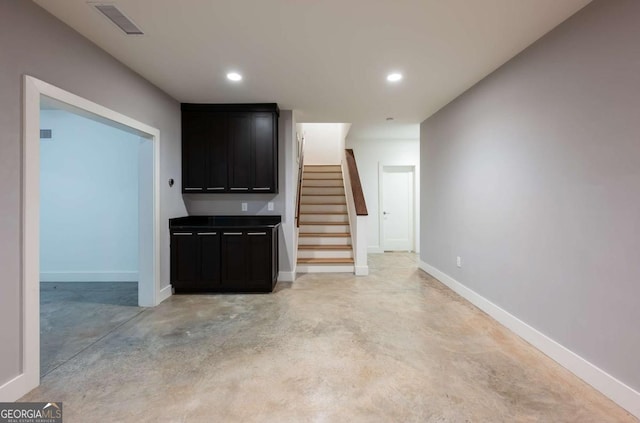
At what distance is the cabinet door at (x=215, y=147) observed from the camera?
405 cm

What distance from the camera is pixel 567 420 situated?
5.27ft

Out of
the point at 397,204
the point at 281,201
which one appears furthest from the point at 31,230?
the point at 397,204

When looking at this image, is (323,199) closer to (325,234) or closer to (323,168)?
(325,234)

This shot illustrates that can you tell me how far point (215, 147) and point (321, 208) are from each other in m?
2.67

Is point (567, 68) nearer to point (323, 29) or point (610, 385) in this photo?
point (323, 29)

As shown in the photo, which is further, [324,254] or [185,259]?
[324,254]

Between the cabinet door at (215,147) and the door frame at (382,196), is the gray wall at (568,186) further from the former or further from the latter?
the door frame at (382,196)

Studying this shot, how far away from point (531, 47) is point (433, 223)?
2.66 meters

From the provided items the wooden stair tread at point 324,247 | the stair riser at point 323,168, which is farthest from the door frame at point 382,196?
the wooden stair tread at point 324,247

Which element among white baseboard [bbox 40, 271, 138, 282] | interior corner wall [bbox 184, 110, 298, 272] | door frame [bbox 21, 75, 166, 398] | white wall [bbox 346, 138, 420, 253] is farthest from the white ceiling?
white wall [bbox 346, 138, 420, 253]

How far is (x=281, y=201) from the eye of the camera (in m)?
4.30

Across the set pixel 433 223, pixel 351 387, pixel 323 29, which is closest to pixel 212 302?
pixel 351 387

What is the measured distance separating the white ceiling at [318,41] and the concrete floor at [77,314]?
2589 mm

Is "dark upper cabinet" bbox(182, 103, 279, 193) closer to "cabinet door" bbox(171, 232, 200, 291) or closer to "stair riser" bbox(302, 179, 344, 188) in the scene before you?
"cabinet door" bbox(171, 232, 200, 291)
